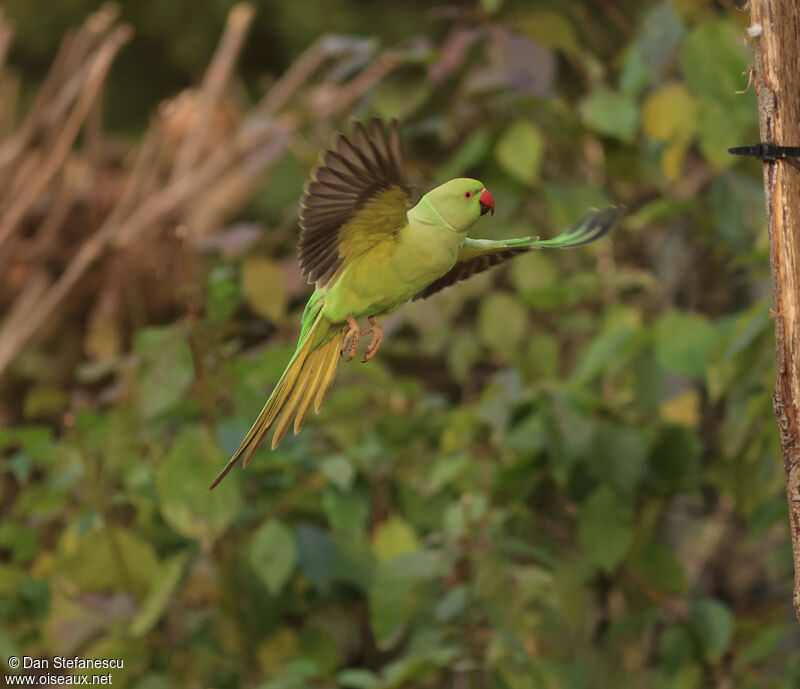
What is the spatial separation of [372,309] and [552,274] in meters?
1.56

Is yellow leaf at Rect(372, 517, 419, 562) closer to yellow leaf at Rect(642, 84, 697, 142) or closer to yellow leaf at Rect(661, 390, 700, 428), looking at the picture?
yellow leaf at Rect(661, 390, 700, 428)

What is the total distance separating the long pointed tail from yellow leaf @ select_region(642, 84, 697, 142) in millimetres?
1433

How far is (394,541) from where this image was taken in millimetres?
1671

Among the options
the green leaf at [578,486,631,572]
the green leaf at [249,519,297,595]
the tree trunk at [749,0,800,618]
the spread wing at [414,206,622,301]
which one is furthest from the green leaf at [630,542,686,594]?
the spread wing at [414,206,622,301]

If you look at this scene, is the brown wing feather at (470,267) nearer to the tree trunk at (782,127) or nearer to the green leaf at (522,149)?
the tree trunk at (782,127)

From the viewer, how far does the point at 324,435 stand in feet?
6.52

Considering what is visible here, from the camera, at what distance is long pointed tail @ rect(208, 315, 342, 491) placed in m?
0.40

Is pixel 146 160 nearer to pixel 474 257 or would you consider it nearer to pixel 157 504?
pixel 157 504

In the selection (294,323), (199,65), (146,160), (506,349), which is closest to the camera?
(294,323)

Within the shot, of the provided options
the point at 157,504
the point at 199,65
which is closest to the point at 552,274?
the point at 157,504

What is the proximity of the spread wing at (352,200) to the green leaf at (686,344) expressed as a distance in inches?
45.3

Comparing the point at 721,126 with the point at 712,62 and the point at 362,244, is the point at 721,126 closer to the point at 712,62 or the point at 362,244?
the point at 712,62

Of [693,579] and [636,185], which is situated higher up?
[636,185]

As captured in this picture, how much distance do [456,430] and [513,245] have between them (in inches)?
48.6
